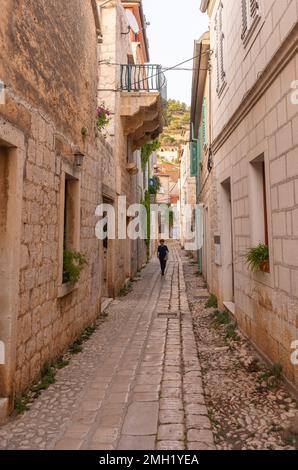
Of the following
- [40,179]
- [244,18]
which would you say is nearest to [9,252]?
[40,179]

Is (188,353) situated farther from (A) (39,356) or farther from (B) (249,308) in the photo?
(A) (39,356)

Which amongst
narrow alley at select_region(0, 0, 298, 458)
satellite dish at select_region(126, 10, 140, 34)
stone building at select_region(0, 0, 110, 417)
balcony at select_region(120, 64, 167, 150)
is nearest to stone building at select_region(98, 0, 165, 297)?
balcony at select_region(120, 64, 167, 150)

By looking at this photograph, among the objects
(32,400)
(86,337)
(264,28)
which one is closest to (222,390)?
(32,400)

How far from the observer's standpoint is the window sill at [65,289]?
432 centimetres

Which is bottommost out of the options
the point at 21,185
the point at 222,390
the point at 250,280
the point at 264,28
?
the point at 222,390

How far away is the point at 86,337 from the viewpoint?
538cm

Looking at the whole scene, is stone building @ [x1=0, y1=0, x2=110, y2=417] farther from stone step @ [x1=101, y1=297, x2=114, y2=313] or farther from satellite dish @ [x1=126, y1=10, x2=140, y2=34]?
satellite dish @ [x1=126, y1=10, x2=140, y2=34]

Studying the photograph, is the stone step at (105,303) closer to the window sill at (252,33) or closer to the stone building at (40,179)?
the stone building at (40,179)

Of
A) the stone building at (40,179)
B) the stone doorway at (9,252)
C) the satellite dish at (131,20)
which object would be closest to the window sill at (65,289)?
the stone building at (40,179)

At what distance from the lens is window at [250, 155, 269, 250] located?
177 inches

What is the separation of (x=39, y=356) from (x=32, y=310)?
591 millimetres

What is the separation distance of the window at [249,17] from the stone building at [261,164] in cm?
1

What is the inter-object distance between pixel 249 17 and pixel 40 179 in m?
3.67

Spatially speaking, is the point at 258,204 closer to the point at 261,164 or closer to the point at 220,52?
the point at 261,164
